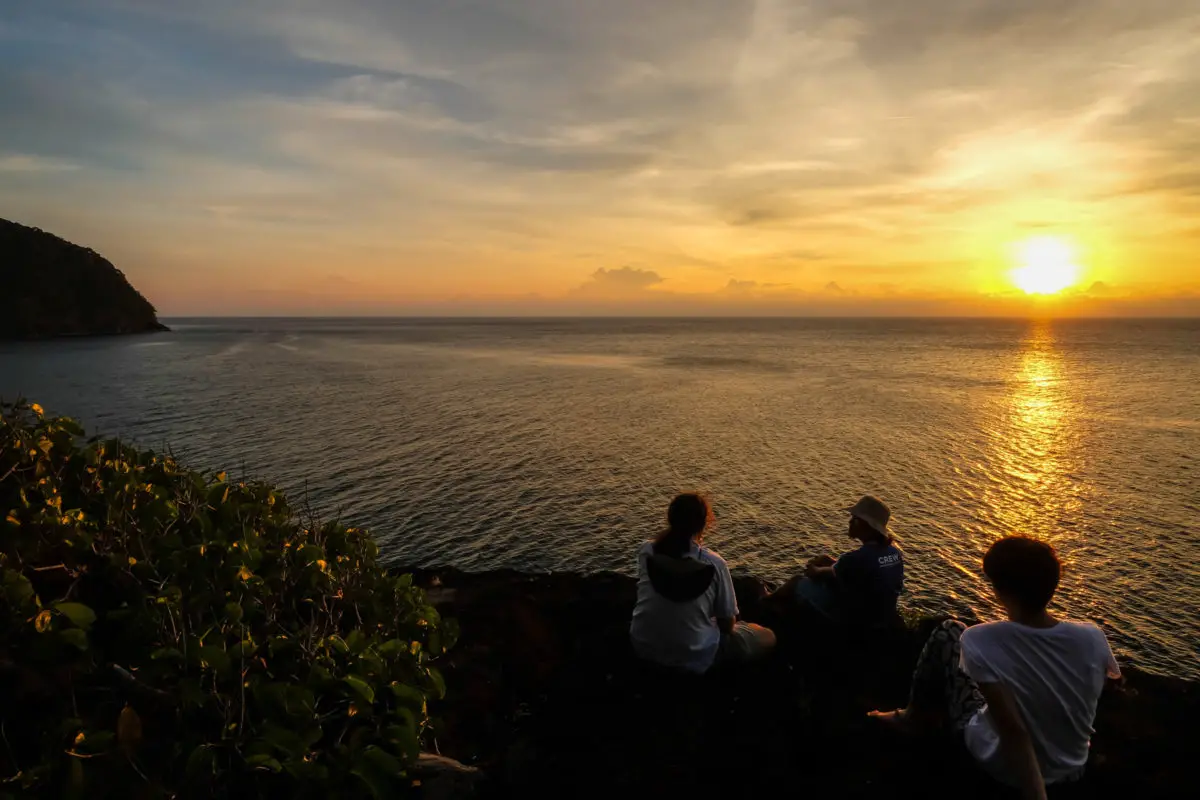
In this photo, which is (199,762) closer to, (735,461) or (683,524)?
(683,524)

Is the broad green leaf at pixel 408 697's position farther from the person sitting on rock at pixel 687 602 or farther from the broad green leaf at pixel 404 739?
the person sitting on rock at pixel 687 602

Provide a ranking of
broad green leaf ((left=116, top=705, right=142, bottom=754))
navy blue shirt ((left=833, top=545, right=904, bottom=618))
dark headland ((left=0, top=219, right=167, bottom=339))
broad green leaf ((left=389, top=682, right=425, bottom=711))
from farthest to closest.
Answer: dark headland ((left=0, top=219, right=167, bottom=339))
navy blue shirt ((left=833, top=545, right=904, bottom=618))
broad green leaf ((left=389, top=682, right=425, bottom=711))
broad green leaf ((left=116, top=705, right=142, bottom=754))

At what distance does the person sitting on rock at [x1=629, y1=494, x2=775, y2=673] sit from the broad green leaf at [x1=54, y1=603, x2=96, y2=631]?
470cm

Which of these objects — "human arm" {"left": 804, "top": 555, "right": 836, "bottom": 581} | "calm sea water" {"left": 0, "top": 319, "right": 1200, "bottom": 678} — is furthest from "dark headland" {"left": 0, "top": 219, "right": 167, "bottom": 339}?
"human arm" {"left": 804, "top": 555, "right": 836, "bottom": 581}

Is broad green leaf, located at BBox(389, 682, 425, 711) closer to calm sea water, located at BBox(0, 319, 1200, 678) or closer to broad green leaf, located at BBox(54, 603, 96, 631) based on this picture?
broad green leaf, located at BBox(54, 603, 96, 631)

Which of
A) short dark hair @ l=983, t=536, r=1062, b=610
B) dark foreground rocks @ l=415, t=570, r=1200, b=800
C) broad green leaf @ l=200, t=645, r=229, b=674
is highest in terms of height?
short dark hair @ l=983, t=536, r=1062, b=610

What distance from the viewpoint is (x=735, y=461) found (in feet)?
105

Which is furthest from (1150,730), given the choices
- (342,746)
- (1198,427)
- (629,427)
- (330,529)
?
(1198,427)

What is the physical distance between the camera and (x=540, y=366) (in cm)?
8625

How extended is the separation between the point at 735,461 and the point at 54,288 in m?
170

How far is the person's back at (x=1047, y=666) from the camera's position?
4.43m

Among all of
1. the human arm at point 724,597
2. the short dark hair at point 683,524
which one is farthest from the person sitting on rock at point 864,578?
the short dark hair at point 683,524

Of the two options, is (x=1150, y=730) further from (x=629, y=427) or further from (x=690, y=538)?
(x=629, y=427)

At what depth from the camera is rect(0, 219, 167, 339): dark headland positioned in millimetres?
130125
